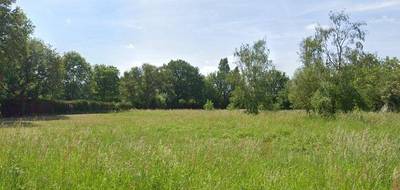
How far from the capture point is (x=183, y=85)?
110 metres

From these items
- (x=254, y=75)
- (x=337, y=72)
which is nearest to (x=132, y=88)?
(x=254, y=75)

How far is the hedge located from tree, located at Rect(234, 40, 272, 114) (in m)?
31.0

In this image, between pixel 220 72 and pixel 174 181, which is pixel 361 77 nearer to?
pixel 174 181

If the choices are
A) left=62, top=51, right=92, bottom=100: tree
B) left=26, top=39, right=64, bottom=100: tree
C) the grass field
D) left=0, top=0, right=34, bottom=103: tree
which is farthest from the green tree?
the grass field

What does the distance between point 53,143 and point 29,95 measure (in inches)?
2380

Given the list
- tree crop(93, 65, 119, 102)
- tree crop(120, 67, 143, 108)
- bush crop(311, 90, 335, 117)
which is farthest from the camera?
tree crop(93, 65, 119, 102)

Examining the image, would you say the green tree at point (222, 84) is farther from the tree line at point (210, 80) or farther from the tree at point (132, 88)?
the tree at point (132, 88)

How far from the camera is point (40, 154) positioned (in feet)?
23.1

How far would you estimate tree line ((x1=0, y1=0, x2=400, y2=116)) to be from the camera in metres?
34.4

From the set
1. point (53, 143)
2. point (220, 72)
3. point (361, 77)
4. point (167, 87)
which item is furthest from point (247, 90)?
point (220, 72)

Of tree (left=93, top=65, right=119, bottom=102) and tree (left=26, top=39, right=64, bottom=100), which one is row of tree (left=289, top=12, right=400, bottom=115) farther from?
tree (left=93, top=65, right=119, bottom=102)

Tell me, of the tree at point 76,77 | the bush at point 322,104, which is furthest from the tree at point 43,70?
the bush at point 322,104

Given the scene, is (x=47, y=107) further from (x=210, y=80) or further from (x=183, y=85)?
(x=210, y=80)

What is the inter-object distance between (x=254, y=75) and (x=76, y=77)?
2054 inches
